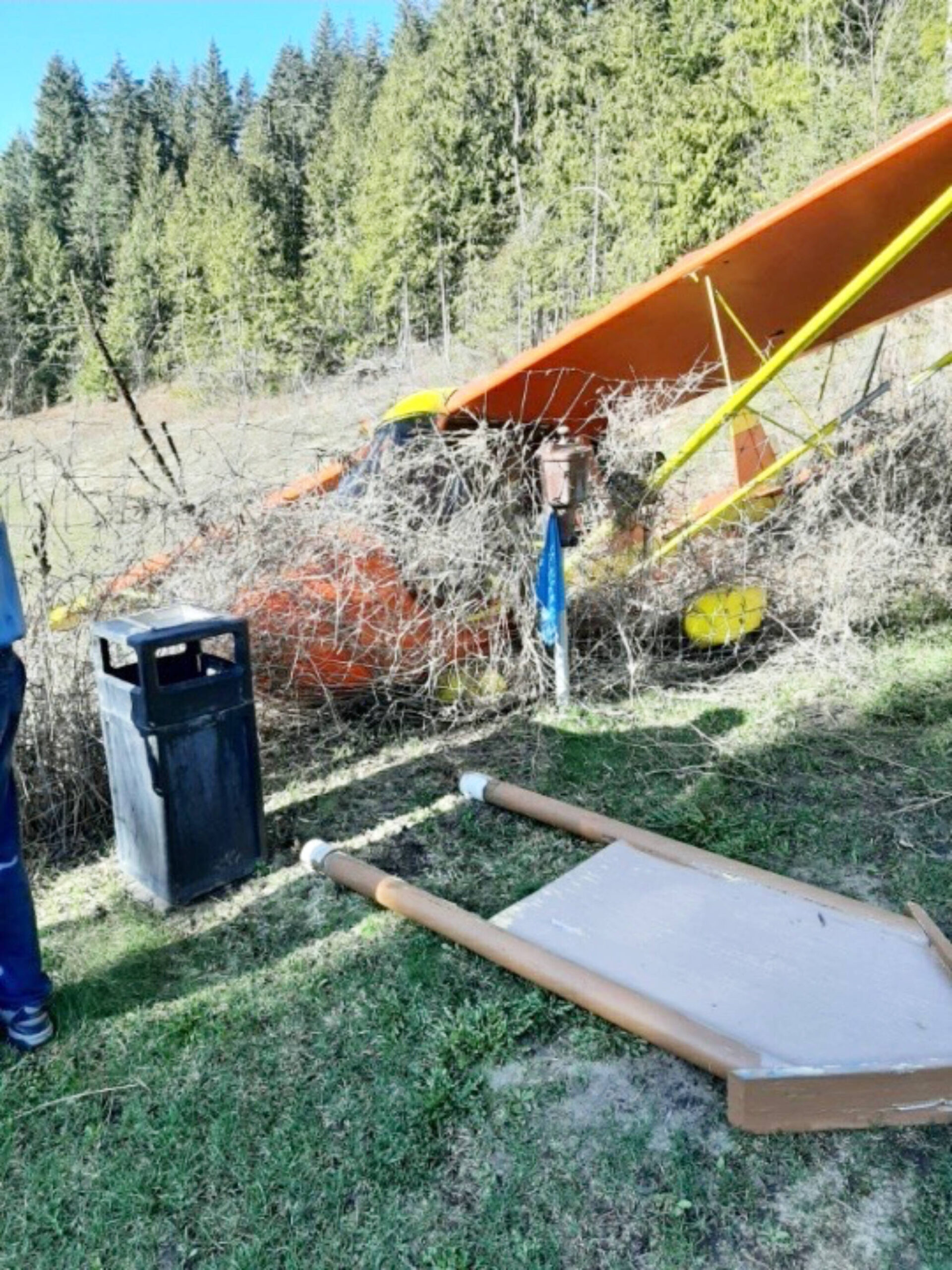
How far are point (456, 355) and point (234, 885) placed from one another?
14.1m

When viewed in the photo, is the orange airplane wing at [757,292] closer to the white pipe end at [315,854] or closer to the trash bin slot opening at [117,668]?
the trash bin slot opening at [117,668]

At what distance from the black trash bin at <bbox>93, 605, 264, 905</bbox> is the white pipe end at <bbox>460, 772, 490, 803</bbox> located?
3.08 ft

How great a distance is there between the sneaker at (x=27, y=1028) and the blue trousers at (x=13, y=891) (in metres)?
0.02

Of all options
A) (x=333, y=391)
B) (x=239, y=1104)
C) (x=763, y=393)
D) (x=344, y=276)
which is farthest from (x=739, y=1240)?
(x=344, y=276)

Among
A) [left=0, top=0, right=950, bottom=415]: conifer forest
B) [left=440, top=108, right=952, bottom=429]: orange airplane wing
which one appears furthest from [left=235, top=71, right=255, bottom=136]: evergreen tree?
[left=440, top=108, right=952, bottom=429]: orange airplane wing

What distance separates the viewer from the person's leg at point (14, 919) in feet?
8.38

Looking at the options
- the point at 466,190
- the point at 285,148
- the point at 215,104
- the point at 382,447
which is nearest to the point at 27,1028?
the point at 382,447

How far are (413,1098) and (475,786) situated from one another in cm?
171

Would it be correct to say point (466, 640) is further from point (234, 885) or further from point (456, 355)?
point (456, 355)

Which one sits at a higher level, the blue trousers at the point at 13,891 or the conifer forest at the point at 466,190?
the conifer forest at the point at 466,190

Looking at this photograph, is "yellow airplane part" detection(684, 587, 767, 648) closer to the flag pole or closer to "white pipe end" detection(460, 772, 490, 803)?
the flag pole

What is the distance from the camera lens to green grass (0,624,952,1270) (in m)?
1.96

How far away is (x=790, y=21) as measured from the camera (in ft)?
59.9

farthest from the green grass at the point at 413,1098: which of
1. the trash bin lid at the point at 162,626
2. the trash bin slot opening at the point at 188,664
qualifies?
the trash bin lid at the point at 162,626
